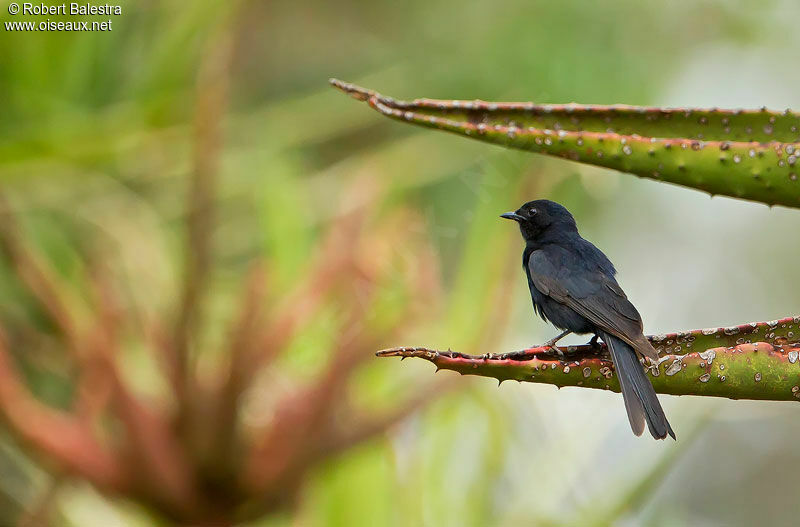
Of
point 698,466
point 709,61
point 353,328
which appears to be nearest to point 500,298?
point 353,328

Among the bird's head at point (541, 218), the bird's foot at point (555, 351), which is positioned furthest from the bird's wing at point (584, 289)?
the bird's foot at point (555, 351)

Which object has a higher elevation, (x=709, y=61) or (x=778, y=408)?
(x=709, y=61)

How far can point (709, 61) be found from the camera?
4.98 meters

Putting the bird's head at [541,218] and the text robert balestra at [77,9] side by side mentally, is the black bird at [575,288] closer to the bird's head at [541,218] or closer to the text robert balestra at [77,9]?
the bird's head at [541,218]

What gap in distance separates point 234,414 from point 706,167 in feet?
4.65


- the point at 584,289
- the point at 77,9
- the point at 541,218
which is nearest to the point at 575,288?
the point at 584,289

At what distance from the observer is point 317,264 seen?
2.49 m

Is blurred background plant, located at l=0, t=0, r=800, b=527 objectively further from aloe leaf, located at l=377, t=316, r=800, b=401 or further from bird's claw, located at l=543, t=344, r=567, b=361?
aloe leaf, located at l=377, t=316, r=800, b=401

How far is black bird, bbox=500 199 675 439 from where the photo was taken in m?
1.90

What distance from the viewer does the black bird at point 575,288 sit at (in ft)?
6.24

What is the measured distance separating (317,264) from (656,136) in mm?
1474

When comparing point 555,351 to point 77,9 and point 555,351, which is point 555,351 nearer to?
point 555,351

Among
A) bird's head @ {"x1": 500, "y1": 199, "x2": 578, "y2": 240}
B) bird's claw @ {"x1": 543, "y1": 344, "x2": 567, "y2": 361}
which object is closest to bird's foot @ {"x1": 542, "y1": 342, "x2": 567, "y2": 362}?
bird's claw @ {"x1": 543, "y1": 344, "x2": 567, "y2": 361}

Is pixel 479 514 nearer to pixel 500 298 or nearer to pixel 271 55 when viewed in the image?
pixel 500 298
